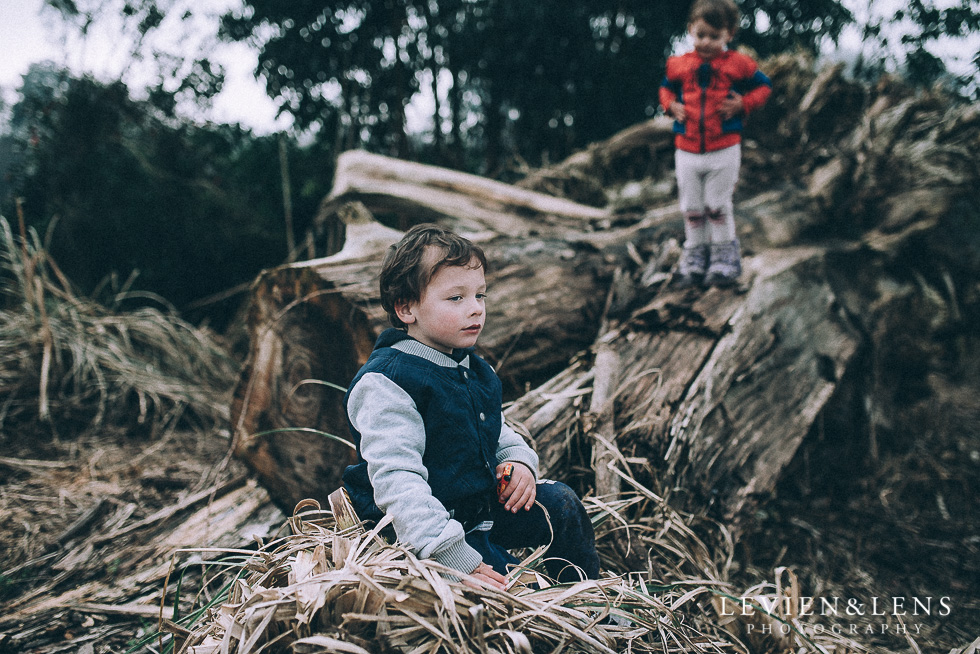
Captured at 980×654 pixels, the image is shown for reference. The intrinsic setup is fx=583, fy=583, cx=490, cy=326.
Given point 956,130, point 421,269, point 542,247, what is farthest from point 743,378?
point 956,130

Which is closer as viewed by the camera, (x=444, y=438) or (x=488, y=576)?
(x=488, y=576)

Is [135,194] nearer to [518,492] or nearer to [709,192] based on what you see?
[709,192]

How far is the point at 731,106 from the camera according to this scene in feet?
8.41

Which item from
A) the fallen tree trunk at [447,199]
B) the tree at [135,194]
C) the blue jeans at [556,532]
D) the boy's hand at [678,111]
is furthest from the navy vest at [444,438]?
the tree at [135,194]

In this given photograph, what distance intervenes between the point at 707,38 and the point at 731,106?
307 mm

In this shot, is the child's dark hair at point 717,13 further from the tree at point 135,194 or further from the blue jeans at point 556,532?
the tree at point 135,194

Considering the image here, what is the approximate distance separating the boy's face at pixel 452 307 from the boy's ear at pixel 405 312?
2 cm

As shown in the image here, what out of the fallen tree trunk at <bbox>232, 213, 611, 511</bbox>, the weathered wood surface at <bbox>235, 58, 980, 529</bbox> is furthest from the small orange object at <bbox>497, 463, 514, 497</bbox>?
the fallen tree trunk at <bbox>232, 213, 611, 511</bbox>

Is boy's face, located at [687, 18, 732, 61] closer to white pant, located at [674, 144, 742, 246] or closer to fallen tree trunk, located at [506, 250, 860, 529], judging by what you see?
white pant, located at [674, 144, 742, 246]

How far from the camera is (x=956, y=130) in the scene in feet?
12.1

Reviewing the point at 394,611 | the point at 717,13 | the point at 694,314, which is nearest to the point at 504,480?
the point at 394,611

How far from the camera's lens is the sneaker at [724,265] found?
2.59 m

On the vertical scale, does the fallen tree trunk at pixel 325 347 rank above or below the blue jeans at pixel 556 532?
above

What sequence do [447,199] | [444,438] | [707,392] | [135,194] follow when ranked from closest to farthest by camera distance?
1. [444,438]
2. [707,392]
3. [447,199]
4. [135,194]
